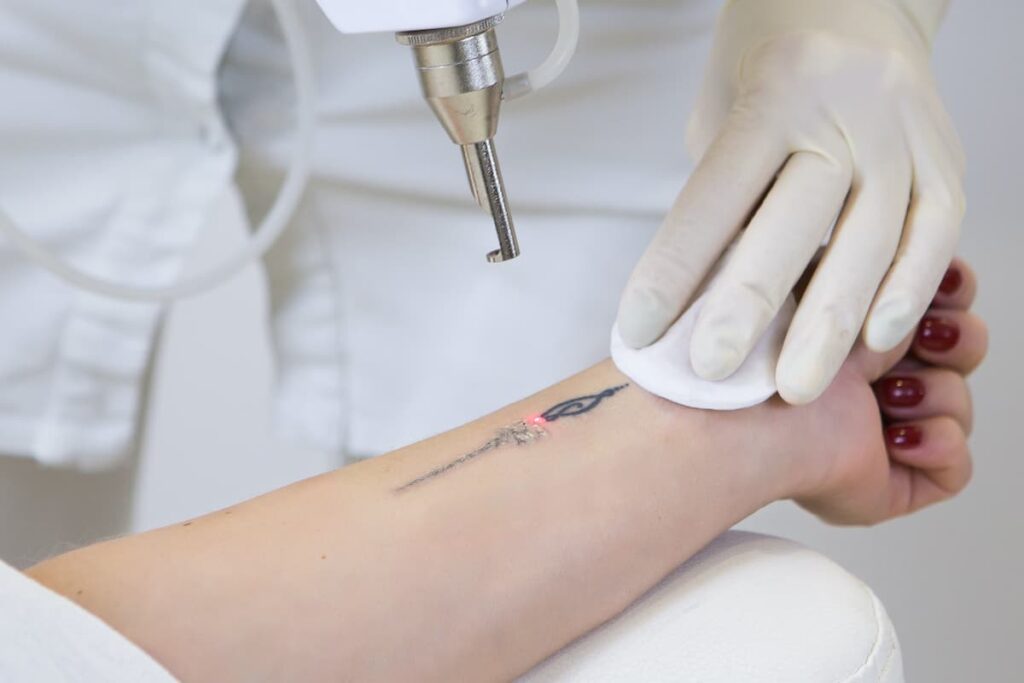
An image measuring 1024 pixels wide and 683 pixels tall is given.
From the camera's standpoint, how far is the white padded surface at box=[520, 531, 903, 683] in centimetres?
59

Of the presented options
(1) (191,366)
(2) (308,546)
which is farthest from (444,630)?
(1) (191,366)

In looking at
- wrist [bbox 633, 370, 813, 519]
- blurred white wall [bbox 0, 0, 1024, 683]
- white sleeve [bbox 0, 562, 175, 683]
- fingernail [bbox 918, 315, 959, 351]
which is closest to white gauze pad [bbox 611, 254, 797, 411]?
wrist [bbox 633, 370, 813, 519]

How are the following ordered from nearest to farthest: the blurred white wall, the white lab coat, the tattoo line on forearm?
the tattoo line on forearm → the white lab coat → the blurred white wall

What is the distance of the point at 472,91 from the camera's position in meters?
0.59

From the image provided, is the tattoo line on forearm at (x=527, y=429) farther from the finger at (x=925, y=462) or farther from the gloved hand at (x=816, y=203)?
the finger at (x=925, y=462)

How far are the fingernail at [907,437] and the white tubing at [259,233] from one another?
2.00ft

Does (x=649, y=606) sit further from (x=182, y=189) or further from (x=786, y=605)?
(x=182, y=189)

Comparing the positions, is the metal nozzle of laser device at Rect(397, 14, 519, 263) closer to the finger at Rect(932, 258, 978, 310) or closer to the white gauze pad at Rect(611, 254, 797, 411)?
the white gauze pad at Rect(611, 254, 797, 411)

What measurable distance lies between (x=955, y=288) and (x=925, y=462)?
0.53ft

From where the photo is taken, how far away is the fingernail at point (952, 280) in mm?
973

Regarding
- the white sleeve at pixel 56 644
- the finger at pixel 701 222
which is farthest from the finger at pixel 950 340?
Result: the white sleeve at pixel 56 644

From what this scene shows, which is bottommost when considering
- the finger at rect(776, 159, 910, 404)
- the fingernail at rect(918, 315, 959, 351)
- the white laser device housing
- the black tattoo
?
the fingernail at rect(918, 315, 959, 351)

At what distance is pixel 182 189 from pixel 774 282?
704 mm

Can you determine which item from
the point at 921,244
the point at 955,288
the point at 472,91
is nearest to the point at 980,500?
the point at 955,288
